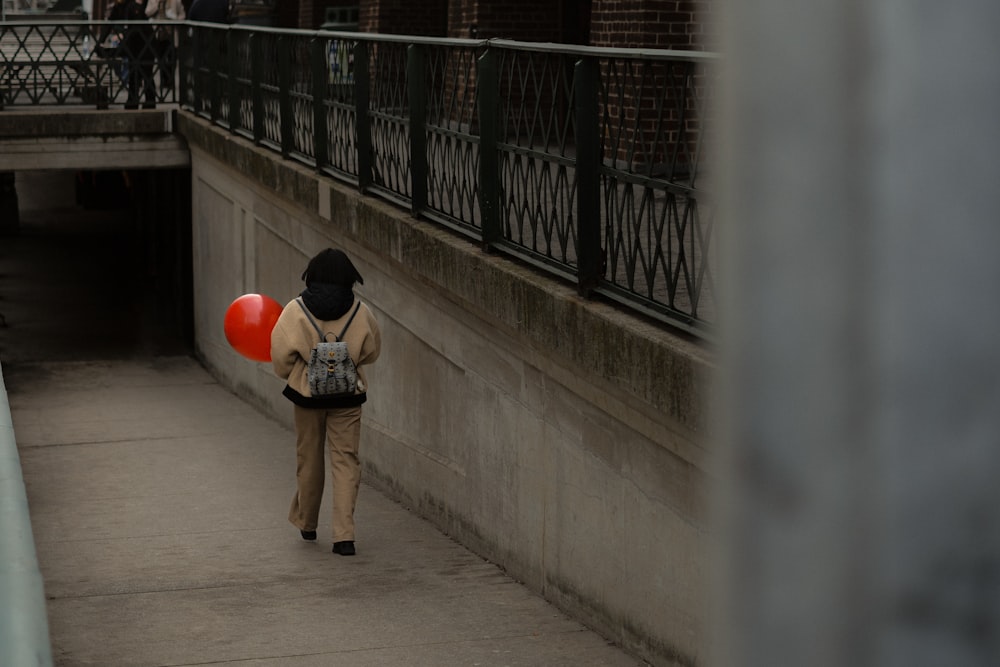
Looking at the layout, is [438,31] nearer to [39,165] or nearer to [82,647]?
[39,165]

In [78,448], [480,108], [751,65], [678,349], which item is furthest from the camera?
[78,448]

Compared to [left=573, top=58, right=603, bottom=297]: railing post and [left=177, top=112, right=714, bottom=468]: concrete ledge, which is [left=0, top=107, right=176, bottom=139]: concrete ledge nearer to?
[left=177, top=112, right=714, bottom=468]: concrete ledge

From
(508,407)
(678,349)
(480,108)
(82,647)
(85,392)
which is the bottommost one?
(85,392)

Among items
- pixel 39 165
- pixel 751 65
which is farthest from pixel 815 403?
pixel 39 165

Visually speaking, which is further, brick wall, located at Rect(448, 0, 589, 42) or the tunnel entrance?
the tunnel entrance

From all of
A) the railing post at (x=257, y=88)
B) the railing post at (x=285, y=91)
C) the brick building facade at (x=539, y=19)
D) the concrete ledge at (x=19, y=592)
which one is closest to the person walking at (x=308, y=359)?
the brick building facade at (x=539, y=19)

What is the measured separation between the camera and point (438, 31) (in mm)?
Answer: 18875

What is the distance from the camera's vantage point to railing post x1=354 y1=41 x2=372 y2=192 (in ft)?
33.3

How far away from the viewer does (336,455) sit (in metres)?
8.30

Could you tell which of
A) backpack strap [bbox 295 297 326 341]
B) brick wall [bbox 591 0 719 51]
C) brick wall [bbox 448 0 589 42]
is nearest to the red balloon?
backpack strap [bbox 295 297 326 341]

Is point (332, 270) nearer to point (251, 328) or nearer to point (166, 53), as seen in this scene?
point (251, 328)

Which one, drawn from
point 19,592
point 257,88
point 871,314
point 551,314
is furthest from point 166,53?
point 871,314

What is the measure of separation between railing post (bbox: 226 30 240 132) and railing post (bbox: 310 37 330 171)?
367cm

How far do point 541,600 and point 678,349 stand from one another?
220 centimetres
